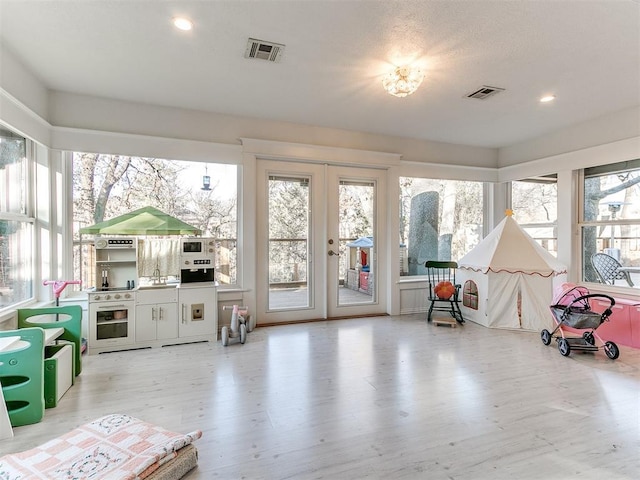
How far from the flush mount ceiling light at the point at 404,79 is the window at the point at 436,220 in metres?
2.41

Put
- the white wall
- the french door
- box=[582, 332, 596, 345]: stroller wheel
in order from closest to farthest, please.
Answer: the white wall → box=[582, 332, 596, 345]: stroller wheel → the french door

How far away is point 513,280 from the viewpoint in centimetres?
434

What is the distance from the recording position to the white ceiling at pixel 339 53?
225 centimetres

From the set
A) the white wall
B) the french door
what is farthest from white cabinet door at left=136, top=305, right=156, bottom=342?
the french door

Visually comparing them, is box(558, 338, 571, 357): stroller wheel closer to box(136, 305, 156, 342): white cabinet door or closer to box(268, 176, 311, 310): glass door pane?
box(268, 176, 311, 310): glass door pane

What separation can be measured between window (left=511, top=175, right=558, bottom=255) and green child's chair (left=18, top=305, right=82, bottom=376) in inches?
244

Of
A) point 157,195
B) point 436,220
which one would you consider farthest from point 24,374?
point 436,220

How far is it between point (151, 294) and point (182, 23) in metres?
2.68

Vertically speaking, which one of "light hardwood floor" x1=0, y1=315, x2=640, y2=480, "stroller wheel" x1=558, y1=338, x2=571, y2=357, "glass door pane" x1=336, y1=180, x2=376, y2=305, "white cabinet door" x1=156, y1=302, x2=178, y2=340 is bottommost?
"light hardwood floor" x1=0, y1=315, x2=640, y2=480

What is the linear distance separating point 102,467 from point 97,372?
1669mm

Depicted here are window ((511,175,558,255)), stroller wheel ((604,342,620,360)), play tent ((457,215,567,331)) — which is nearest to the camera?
stroller wheel ((604,342,620,360))

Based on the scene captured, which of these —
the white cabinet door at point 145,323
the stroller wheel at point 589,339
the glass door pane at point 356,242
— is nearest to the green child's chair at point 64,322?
the white cabinet door at point 145,323

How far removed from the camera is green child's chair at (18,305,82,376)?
284 cm

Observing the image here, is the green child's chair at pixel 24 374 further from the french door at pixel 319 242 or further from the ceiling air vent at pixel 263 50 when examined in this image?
the ceiling air vent at pixel 263 50
